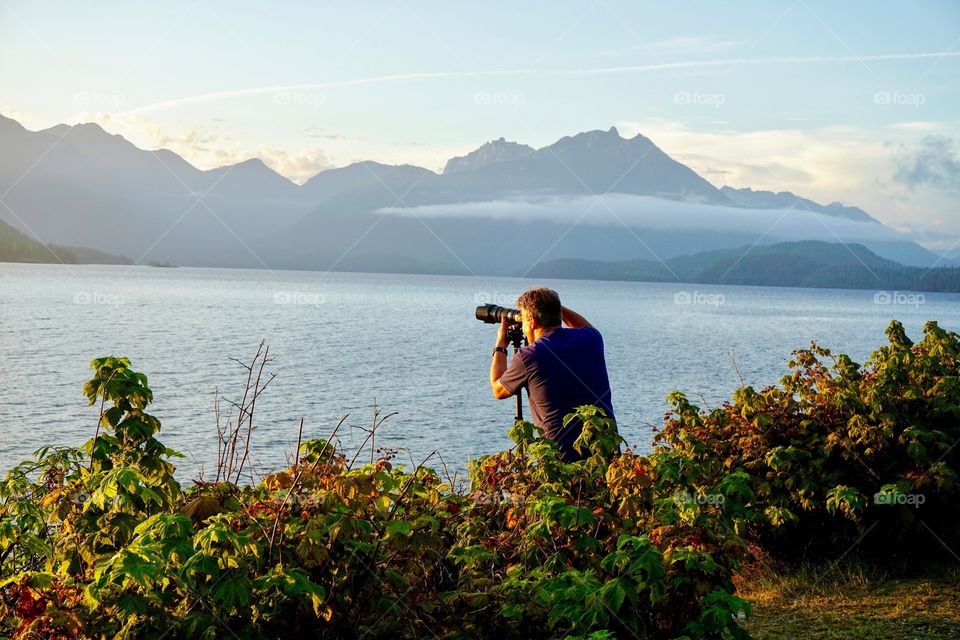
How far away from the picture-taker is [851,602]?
633 cm

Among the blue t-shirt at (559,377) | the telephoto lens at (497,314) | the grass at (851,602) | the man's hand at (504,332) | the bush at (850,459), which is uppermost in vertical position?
the telephoto lens at (497,314)

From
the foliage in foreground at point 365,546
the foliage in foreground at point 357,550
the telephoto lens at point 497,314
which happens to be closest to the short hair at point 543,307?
the telephoto lens at point 497,314

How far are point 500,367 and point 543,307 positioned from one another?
568 mm

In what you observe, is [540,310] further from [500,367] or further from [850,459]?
[850,459]

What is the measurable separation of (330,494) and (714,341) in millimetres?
64769

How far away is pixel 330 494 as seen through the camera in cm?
359

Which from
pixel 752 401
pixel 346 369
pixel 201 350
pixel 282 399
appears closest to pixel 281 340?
pixel 201 350

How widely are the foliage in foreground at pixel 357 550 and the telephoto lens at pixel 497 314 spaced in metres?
2.15

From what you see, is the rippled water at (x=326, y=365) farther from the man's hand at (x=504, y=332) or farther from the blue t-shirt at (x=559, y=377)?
the blue t-shirt at (x=559, y=377)

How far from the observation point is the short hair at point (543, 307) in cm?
606

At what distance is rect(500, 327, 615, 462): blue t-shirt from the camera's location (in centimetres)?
572

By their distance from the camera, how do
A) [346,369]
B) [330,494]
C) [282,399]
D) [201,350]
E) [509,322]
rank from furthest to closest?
[201,350] → [346,369] → [282,399] → [509,322] → [330,494]

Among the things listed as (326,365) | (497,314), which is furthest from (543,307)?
(326,365)

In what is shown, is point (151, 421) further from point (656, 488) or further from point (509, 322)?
point (509, 322)
